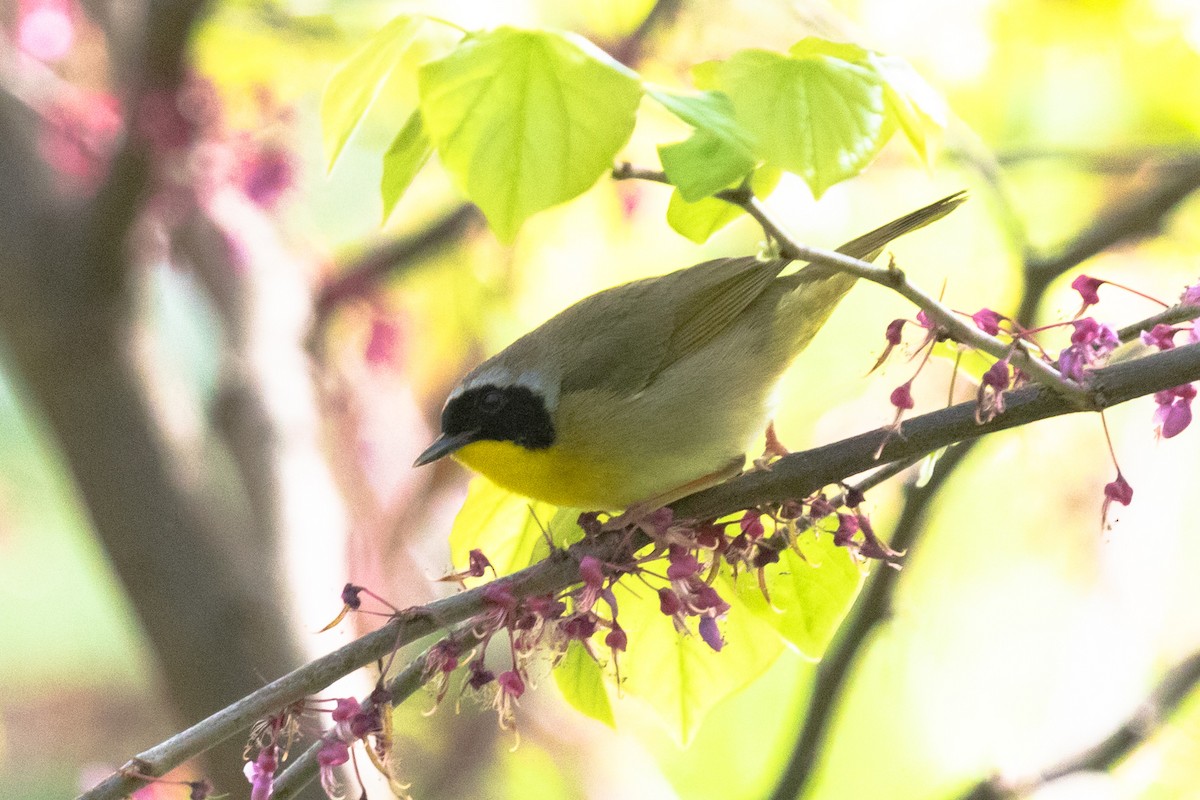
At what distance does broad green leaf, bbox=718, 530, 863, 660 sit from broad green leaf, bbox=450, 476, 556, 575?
347 millimetres

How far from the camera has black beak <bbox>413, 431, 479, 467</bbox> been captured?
2.16 meters

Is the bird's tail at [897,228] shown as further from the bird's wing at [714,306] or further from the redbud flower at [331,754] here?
the redbud flower at [331,754]

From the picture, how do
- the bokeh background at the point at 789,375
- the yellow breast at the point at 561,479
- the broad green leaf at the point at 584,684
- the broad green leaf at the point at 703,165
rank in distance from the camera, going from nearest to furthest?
the broad green leaf at the point at 703,165, the broad green leaf at the point at 584,684, the yellow breast at the point at 561,479, the bokeh background at the point at 789,375

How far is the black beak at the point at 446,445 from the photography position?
7.08ft

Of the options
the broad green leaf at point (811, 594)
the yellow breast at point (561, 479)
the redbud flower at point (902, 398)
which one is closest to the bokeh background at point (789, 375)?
the yellow breast at point (561, 479)

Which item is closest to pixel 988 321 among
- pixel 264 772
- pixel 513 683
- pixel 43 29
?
pixel 513 683

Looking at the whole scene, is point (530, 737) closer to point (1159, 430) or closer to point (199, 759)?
point (199, 759)

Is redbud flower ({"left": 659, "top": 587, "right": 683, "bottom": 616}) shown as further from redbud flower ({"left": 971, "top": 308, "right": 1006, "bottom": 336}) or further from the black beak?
the black beak

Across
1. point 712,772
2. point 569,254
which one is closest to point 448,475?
point 569,254

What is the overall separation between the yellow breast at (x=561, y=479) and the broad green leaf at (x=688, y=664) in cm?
45

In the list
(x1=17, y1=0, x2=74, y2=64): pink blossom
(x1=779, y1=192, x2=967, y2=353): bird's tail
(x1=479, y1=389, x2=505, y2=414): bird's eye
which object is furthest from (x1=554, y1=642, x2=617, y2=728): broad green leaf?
(x1=17, y1=0, x2=74, y2=64): pink blossom

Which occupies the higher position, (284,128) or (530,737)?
(284,128)

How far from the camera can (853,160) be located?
109 centimetres

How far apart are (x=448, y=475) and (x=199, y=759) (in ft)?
3.60
